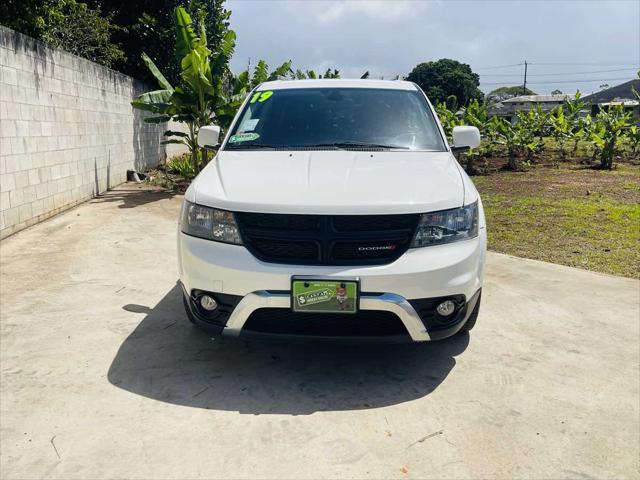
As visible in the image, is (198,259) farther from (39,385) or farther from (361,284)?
(39,385)

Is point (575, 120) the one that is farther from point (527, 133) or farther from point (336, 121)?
point (336, 121)

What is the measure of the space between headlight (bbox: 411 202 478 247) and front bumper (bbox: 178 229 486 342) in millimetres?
42

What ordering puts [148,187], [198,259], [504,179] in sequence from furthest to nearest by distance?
1. [504,179]
2. [148,187]
3. [198,259]

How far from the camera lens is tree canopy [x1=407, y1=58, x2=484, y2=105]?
7212 centimetres

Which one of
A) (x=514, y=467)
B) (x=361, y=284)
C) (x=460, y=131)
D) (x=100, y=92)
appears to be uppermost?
(x=100, y=92)

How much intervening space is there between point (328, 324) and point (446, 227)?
82 cm

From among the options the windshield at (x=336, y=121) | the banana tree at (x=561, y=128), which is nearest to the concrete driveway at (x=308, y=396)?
the windshield at (x=336, y=121)

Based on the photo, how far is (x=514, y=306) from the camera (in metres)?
4.36

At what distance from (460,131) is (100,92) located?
7666 mm

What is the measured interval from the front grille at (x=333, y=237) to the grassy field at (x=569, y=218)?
372 centimetres

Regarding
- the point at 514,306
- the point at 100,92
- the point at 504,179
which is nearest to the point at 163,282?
the point at 514,306

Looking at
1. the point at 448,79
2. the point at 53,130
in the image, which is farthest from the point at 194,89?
the point at 448,79

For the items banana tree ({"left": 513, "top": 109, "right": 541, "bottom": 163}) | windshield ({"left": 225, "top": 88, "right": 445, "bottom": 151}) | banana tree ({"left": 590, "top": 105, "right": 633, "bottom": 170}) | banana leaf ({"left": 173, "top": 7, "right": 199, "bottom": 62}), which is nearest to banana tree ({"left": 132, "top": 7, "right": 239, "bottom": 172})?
banana leaf ({"left": 173, "top": 7, "right": 199, "bottom": 62})

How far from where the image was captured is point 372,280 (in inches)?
107
